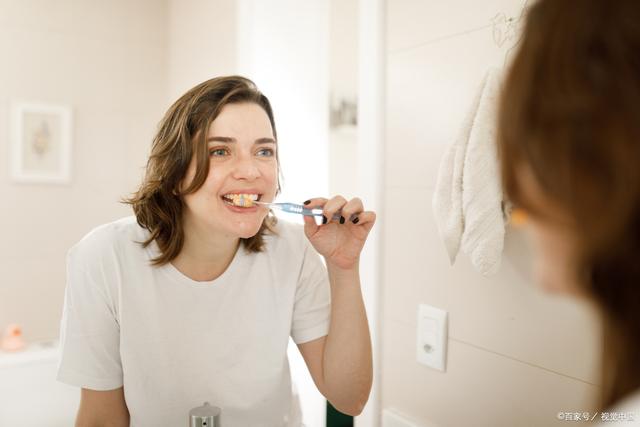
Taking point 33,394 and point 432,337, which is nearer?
point 432,337

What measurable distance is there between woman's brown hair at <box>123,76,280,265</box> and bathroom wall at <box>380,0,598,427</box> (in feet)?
0.99

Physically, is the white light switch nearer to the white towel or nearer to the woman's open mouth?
the white towel

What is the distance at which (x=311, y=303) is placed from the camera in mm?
A: 1065

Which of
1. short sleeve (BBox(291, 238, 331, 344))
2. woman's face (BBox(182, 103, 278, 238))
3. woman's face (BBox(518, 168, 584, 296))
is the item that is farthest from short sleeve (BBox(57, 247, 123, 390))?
woman's face (BBox(518, 168, 584, 296))

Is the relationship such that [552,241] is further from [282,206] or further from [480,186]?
[282,206]

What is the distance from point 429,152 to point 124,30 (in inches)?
65.6

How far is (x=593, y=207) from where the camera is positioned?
286 mm

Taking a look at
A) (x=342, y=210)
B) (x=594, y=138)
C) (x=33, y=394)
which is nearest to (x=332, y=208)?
(x=342, y=210)

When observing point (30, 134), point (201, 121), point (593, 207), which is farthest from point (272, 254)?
point (30, 134)

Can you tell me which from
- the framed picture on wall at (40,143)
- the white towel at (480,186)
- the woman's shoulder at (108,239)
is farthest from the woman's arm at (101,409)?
the framed picture on wall at (40,143)

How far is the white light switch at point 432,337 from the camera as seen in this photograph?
→ 0.93 metres

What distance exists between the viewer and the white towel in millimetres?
742

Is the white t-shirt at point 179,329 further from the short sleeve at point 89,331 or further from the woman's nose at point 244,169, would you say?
the woman's nose at point 244,169

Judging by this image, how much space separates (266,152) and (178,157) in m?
0.17
